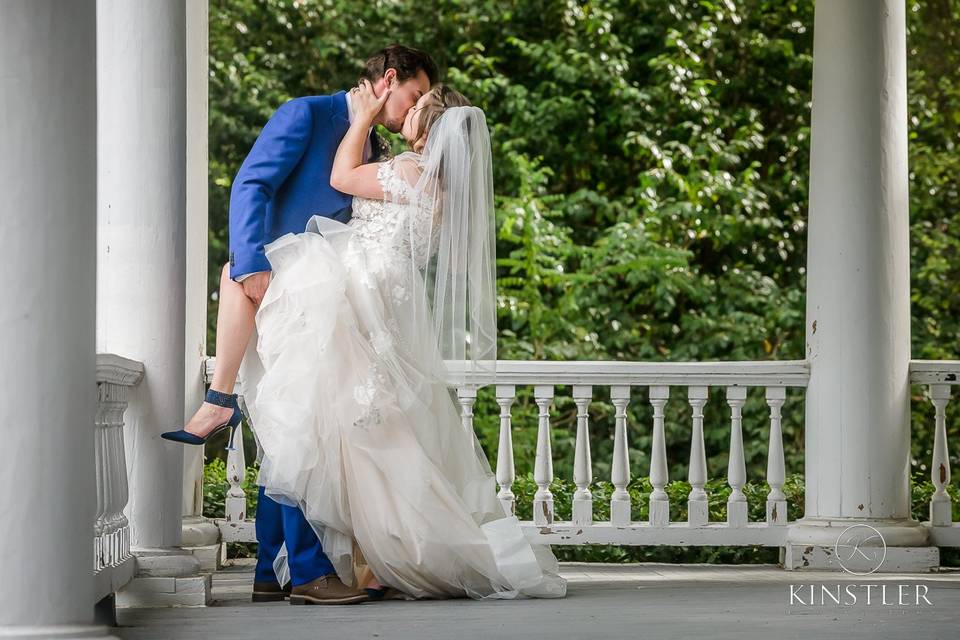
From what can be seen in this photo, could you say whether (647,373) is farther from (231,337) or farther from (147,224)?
(147,224)

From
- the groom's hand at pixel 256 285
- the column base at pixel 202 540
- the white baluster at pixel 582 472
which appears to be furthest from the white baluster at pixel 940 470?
the column base at pixel 202 540

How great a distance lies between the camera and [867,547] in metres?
5.21

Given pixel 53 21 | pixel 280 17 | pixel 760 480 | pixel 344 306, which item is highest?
pixel 280 17

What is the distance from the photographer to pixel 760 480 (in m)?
9.98

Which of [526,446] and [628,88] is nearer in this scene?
[526,446]

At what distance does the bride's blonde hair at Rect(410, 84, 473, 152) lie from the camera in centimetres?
437

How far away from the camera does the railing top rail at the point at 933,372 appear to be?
5.38 m

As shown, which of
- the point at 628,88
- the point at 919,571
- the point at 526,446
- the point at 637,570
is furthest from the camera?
the point at 628,88

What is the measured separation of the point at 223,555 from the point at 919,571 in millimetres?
3301

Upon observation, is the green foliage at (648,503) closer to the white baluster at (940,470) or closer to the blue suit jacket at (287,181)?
the white baluster at (940,470)

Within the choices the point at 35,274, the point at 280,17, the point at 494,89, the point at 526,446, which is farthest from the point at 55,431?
the point at 280,17

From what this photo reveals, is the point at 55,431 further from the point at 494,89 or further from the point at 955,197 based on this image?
the point at 955,197

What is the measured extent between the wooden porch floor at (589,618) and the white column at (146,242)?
0.43 meters

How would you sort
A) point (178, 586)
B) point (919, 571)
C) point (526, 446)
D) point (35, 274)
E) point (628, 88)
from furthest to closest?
point (628, 88) < point (526, 446) < point (919, 571) < point (178, 586) < point (35, 274)
